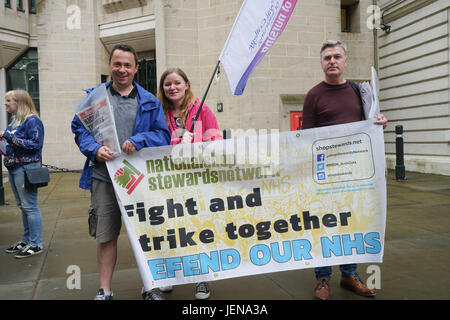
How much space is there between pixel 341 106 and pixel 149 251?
196cm

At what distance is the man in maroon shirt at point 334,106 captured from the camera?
3.29 meters

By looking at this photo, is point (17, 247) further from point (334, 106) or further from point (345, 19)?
point (345, 19)

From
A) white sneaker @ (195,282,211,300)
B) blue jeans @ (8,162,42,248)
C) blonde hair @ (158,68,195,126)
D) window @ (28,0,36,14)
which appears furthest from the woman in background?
window @ (28,0,36,14)

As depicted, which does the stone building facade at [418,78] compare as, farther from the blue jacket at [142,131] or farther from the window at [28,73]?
the window at [28,73]

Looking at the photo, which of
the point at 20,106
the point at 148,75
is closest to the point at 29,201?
the point at 20,106

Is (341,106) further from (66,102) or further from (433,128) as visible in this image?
(66,102)

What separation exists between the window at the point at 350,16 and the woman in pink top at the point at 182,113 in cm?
1263

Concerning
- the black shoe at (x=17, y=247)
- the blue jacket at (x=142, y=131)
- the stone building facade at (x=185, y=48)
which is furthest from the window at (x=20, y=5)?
the blue jacket at (x=142, y=131)

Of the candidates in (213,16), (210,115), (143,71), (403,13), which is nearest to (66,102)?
(143,71)

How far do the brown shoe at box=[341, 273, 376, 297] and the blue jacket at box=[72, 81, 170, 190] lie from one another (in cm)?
193

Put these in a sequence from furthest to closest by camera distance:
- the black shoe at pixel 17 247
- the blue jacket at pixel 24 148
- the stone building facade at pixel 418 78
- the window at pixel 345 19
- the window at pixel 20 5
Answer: the window at pixel 20 5
the window at pixel 345 19
the stone building facade at pixel 418 78
the black shoe at pixel 17 247
the blue jacket at pixel 24 148

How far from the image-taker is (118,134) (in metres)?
3.15

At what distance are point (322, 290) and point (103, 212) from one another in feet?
6.09

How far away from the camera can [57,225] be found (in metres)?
6.32
